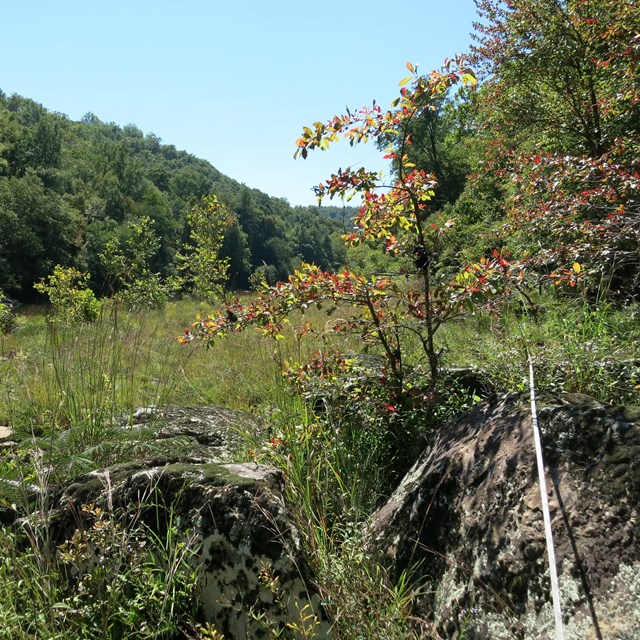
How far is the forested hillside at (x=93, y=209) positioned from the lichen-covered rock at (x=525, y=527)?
1.54 metres

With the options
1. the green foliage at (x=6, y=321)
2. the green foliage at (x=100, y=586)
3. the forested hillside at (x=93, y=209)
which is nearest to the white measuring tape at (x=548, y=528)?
the green foliage at (x=100, y=586)

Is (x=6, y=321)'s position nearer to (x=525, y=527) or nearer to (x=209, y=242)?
(x=209, y=242)

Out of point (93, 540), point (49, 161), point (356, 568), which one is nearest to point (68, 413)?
point (93, 540)

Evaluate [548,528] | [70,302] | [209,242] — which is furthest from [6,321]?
[548,528]

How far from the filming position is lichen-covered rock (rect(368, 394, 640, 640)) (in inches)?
53.8

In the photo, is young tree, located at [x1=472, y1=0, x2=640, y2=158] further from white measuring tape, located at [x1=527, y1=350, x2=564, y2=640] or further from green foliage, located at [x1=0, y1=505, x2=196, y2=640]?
green foliage, located at [x1=0, y1=505, x2=196, y2=640]

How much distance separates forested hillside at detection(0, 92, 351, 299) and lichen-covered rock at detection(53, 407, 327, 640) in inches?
60.4

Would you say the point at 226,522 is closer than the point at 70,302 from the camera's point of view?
Yes

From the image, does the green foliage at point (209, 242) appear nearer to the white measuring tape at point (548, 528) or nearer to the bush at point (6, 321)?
the bush at point (6, 321)

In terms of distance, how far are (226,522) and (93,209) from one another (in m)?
50.6

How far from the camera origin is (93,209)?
151 ft

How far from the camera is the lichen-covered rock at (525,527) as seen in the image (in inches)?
53.8

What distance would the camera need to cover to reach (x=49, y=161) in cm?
5375

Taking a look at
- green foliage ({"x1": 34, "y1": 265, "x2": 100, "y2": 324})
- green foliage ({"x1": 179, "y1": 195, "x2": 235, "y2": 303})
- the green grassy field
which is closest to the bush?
green foliage ({"x1": 34, "y1": 265, "x2": 100, "y2": 324})
